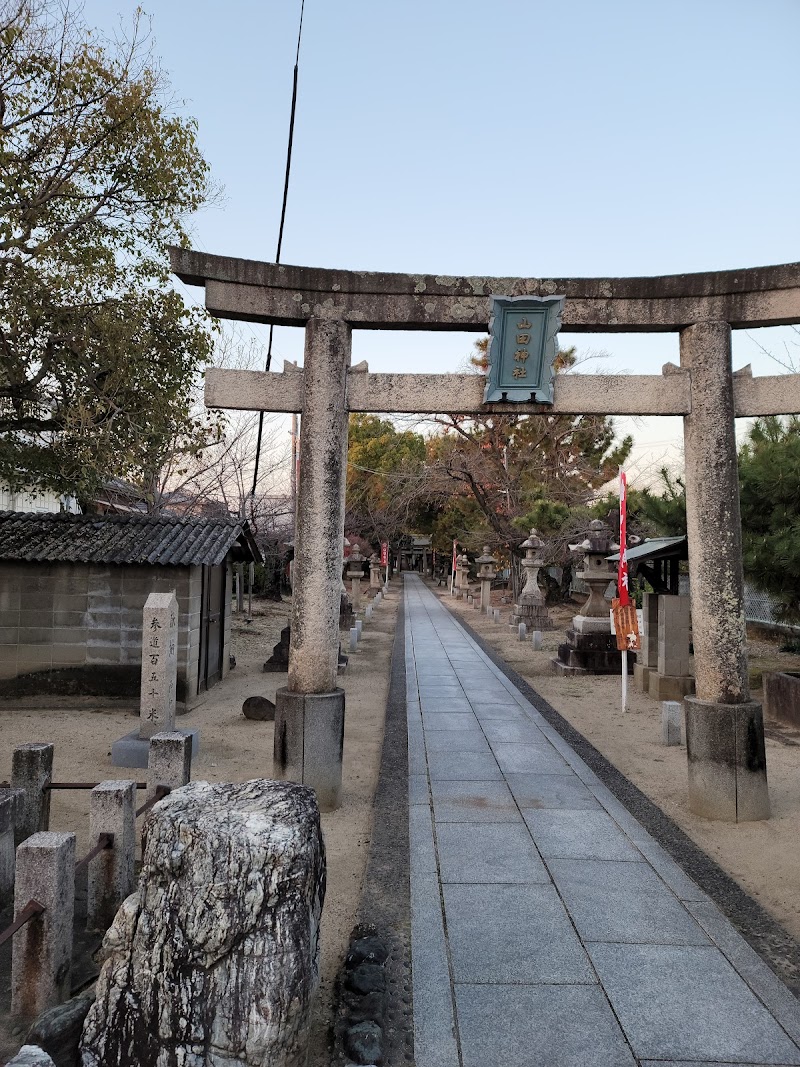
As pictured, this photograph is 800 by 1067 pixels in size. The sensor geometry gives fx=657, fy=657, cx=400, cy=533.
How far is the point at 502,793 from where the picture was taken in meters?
6.46

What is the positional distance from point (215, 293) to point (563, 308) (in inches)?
131

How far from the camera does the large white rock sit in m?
2.46

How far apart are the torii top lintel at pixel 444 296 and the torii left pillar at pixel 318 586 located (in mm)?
350

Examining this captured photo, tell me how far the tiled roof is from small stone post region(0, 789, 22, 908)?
258 inches

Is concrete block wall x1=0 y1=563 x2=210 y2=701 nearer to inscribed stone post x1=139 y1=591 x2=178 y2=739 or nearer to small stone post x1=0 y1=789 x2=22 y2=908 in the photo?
inscribed stone post x1=139 y1=591 x2=178 y2=739

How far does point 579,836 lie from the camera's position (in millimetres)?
5391

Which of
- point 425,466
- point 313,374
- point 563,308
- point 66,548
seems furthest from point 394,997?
point 425,466

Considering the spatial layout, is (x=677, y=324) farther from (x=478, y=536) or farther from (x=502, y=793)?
(x=478, y=536)

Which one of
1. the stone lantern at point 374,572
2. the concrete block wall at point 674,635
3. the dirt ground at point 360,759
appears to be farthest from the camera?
the stone lantern at point 374,572

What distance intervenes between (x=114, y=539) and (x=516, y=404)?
8.01 m

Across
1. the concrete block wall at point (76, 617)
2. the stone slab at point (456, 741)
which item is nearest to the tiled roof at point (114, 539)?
the concrete block wall at point (76, 617)

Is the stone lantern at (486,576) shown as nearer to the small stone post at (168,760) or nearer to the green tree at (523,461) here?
the green tree at (523,461)

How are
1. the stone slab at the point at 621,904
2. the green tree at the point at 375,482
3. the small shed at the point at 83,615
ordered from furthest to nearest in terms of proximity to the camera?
the green tree at the point at 375,482 < the small shed at the point at 83,615 < the stone slab at the point at 621,904

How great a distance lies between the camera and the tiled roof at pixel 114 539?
1078cm
